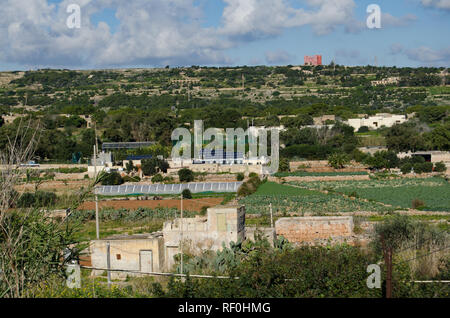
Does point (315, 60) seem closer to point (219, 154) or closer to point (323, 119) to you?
point (323, 119)

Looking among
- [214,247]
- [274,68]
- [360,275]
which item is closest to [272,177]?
[214,247]

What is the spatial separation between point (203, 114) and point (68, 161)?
22548 millimetres

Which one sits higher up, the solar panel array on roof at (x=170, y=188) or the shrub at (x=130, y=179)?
the shrub at (x=130, y=179)

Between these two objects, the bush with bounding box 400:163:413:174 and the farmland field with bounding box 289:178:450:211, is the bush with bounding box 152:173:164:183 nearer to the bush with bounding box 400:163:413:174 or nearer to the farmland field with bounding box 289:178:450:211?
the farmland field with bounding box 289:178:450:211

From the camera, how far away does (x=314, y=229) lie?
765 inches

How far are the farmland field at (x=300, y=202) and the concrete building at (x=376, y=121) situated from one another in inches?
1258

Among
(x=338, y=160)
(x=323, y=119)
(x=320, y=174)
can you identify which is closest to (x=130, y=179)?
(x=320, y=174)

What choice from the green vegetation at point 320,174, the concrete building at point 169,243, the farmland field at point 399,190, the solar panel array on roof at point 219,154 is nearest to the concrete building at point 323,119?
the solar panel array on roof at point 219,154

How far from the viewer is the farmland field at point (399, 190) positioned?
107ft

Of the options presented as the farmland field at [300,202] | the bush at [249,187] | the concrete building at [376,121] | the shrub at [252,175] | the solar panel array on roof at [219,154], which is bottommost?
the farmland field at [300,202]

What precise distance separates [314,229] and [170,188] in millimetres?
20049

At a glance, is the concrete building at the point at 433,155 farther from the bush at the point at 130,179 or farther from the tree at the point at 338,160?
the bush at the point at 130,179

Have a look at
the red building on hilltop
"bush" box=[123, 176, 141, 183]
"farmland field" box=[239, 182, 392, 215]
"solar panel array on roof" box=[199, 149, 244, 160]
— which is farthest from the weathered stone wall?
the red building on hilltop

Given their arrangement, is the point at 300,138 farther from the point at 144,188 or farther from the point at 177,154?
the point at 144,188
